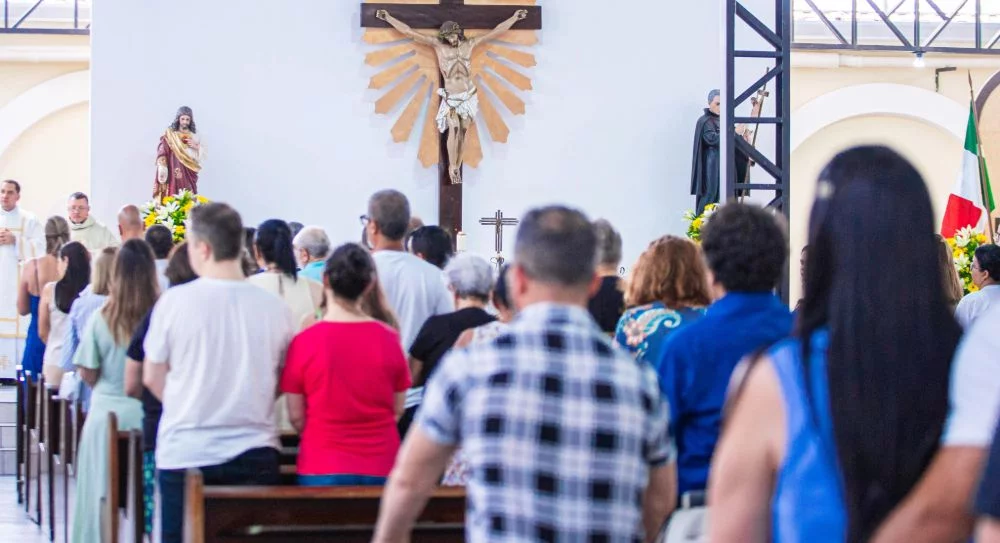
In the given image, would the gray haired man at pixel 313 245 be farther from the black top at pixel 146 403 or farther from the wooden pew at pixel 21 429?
the wooden pew at pixel 21 429

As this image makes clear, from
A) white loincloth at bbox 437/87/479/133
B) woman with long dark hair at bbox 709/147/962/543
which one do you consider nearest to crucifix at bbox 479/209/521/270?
white loincloth at bbox 437/87/479/133

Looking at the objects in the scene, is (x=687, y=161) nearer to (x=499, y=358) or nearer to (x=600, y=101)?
(x=600, y=101)

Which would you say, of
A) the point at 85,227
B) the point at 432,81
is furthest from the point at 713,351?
the point at 432,81

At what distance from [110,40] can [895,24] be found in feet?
28.6

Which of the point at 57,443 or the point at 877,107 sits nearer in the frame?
the point at 57,443

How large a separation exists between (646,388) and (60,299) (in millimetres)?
5301

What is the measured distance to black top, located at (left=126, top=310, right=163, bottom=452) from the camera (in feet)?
14.1

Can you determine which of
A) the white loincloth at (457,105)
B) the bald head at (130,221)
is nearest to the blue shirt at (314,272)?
the bald head at (130,221)

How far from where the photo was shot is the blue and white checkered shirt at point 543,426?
225 centimetres

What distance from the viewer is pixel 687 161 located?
12.1 meters

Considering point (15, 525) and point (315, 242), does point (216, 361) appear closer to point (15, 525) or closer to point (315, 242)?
point (315, 242)

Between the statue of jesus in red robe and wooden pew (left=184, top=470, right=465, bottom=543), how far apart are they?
25.1 ft

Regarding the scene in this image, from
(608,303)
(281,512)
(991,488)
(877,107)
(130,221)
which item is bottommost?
(281,512)

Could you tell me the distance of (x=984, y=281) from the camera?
6992 mm
